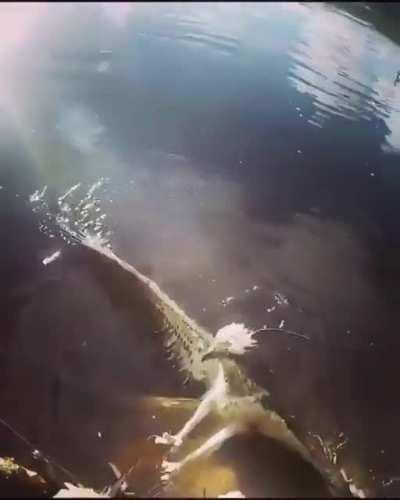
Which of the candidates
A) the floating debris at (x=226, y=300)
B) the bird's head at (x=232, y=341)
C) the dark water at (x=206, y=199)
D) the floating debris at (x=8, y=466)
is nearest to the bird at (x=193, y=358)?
the bird's head at (x=232, y=341)

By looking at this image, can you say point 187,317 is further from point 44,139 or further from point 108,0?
point 108,0

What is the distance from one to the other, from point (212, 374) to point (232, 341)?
0.58 metres

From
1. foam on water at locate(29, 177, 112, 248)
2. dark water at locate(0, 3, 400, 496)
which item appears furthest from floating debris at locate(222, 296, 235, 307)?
foam on water at locate(29, 177, 112, 248)

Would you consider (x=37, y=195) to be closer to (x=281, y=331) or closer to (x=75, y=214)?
(x=75, y=214)

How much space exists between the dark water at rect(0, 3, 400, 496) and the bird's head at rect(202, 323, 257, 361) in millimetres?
86

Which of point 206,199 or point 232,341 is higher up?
point 206,199

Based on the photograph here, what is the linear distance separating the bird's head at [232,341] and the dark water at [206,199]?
9cm

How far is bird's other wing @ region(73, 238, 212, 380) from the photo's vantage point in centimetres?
519

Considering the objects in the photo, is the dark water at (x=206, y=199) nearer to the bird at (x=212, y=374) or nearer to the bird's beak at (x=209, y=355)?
the bird at (x=212, y=374)

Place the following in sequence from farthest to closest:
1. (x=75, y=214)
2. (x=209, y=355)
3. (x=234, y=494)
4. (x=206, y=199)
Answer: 1. (x=206, y=199)
2. (x=75, y=214)
3. (x=209, y=355)
4. (x=234, y=494)

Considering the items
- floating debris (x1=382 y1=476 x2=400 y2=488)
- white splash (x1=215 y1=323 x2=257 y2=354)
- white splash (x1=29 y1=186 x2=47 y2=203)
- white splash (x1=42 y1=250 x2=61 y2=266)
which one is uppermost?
white splash (x1=29 y1=186 x2=47 y2=203)

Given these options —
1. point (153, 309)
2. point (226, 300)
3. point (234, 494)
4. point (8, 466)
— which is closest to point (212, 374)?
point (153, 309)

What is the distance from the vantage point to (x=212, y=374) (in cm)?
491

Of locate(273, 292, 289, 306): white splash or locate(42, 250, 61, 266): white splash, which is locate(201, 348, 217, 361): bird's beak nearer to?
locate(273, 292, 289, 306): white splash
